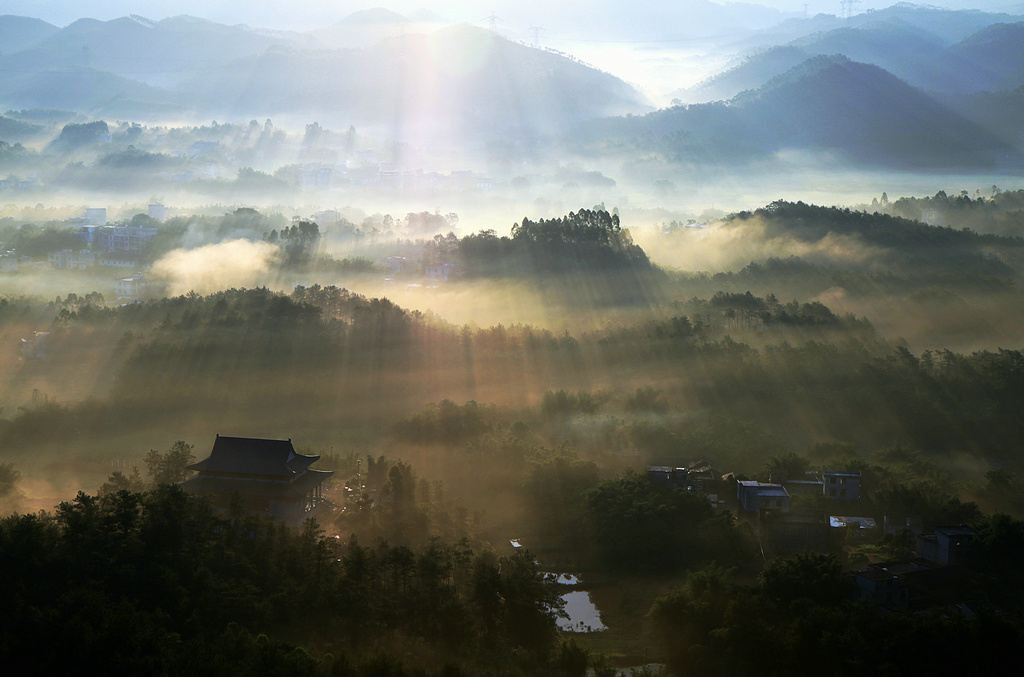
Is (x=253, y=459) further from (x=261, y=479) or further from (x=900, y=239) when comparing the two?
(x=900, y=239)

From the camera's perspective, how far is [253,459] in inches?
527

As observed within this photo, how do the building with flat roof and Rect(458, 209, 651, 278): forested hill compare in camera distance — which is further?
Rect(458, 209, 651, 278): forested hill

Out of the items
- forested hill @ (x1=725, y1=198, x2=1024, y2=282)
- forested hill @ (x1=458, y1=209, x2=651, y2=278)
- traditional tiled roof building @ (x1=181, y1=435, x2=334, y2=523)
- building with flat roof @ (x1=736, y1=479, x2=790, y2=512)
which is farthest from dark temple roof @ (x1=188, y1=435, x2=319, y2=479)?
forested hill @ (x1=725, y1=198, x2=1024, y2=282)

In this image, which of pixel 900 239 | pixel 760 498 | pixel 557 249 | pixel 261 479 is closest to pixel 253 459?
pixel 261 479

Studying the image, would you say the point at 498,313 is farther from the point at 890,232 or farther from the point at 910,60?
the point at 910,60

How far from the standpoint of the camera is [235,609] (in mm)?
9406

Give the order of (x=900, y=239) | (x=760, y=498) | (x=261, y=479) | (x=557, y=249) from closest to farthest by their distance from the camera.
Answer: (x=261, y=479) < (x=760, y=498) < (x=557, y=249) < (x=900, y=239)

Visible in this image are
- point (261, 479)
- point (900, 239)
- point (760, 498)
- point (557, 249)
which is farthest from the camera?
point (900, 239)

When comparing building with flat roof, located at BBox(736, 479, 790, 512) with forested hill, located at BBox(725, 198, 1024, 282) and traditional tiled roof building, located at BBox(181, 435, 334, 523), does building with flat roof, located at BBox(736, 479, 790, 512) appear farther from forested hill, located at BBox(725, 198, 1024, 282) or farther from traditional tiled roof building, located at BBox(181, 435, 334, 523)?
forested hill, located at BBox(725, 198, 1024, 282)

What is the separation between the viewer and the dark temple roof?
13209 mm

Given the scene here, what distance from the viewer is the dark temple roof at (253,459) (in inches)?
520

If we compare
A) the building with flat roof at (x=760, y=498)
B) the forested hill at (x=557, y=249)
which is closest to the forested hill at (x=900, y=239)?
the forested hill at (x=557, y=249)

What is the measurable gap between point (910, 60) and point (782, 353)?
57434mm

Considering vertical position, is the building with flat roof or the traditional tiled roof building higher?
the traditional tiled roof building
